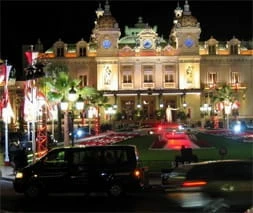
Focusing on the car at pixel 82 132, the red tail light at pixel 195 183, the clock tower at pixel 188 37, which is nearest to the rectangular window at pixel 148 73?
the clock tower at pixel 188 37

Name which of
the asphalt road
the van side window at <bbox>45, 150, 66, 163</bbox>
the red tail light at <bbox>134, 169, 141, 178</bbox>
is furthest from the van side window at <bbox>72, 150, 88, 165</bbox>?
the red tail light at <bbox>134, 169, 141, 178</bbox>

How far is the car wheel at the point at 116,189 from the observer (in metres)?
18.4

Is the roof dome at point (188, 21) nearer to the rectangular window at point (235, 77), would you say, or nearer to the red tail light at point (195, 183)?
the rectangular window at point (235, 77)

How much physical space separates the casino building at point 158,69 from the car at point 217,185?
87.9 meters

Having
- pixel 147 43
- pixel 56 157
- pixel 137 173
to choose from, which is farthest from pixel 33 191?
pixel 147 43

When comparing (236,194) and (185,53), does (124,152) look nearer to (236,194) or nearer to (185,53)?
(236,194)

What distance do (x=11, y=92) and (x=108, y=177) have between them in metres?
82.0

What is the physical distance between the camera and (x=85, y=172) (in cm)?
1856

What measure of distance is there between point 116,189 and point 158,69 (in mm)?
86052

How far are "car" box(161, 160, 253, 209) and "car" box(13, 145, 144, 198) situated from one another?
15.8 ft

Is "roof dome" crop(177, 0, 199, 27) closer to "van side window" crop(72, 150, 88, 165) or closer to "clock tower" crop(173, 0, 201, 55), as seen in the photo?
"clock tower" crop(173, 0, 201, 55)

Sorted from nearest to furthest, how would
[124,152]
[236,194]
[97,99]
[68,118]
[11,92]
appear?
1. [236,194]
2. [124,152]
3. [68,118]
4. [97,99]
5. [11,92]

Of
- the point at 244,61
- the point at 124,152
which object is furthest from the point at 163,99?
the point at 124,152

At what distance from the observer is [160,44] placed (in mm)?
105938
